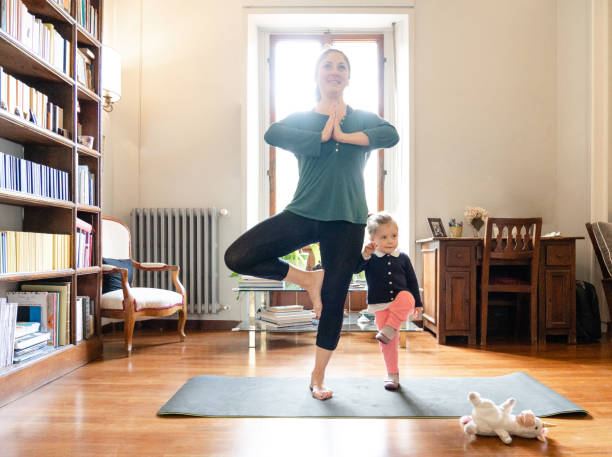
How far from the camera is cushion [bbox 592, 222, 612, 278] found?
362 cm

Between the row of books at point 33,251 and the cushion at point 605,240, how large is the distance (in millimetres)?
3729

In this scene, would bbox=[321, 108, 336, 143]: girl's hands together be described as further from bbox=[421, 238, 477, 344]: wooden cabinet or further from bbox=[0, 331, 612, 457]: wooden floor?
bbox=[421, 238, 477, 344]: wooden cabinet

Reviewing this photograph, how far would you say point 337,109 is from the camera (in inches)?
86.9

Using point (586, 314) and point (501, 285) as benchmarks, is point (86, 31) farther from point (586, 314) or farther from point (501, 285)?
point (586, 314)

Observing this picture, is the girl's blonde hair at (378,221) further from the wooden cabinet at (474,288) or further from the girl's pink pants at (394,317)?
the wooden cabinet at (474,288)

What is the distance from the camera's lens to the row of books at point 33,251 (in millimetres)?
2301

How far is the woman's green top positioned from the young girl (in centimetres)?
30

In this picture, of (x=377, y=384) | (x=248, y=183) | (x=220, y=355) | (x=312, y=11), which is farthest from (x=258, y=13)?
(x=377, y=384)

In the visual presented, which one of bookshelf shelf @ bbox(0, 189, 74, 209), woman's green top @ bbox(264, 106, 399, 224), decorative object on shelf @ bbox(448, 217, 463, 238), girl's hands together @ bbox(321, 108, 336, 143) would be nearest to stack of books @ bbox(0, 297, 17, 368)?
bookshelf shelf @ bbox(0, 189, 74, 209)

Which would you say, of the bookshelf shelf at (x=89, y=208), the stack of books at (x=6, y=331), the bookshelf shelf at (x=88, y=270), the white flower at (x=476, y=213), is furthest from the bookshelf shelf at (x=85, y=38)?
the white flower at (x=476, y=213)

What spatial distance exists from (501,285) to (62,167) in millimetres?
3120

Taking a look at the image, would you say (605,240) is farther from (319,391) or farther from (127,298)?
(127,298)

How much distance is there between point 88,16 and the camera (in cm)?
314

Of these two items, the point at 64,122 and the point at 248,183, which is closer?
the point at 64,122
